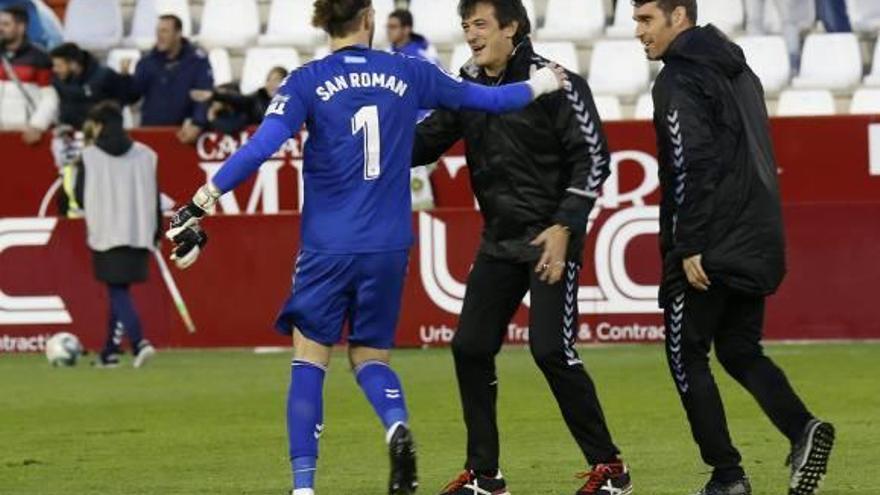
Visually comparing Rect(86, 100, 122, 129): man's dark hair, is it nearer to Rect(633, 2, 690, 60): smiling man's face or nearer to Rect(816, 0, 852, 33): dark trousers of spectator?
Rect(816, 0, 852, 33): dark trousers of spectator

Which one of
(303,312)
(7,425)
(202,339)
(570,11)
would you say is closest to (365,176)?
(303,312)

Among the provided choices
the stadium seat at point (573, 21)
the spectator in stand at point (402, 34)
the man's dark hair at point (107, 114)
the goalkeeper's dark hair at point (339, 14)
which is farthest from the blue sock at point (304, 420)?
the stadium seat at point (573, 21)

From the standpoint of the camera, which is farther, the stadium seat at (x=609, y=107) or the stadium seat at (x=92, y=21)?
the stadium seat at (x=92, y=21)

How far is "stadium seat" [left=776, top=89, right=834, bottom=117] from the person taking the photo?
22.0 m

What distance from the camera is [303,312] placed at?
9.54 meters

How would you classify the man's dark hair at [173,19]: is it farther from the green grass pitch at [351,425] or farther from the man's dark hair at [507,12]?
the man's dark hair at [507,12]

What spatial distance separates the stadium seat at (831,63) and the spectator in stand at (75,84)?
6.36 m

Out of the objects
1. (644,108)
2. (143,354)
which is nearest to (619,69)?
(644,108)

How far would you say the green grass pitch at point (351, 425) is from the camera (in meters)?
11.1

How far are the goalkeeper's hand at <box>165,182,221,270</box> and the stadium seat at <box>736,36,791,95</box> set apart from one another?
13762mm

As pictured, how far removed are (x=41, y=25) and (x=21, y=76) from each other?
1570mm

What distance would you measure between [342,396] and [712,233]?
615 centimetres

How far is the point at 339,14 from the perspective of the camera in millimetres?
9367

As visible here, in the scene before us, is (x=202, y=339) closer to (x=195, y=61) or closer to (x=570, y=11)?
(x=195, y=61)
